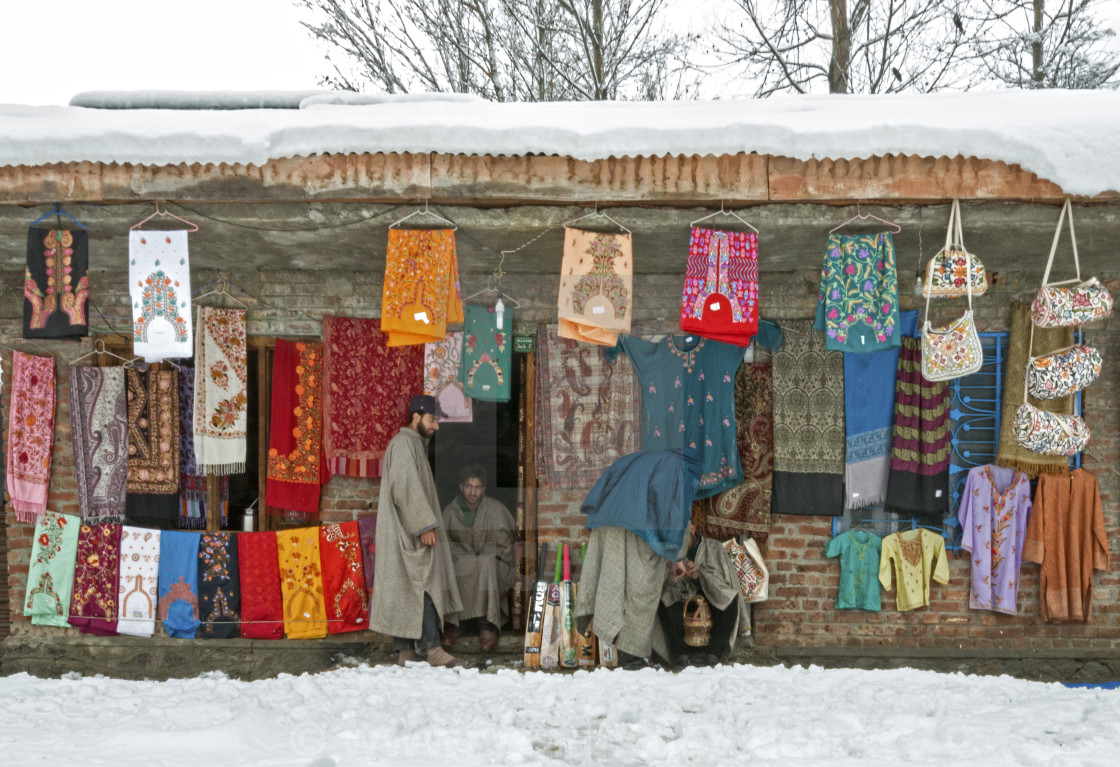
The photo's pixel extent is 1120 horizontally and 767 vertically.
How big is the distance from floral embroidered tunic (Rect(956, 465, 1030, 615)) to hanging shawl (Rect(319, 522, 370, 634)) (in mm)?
4051

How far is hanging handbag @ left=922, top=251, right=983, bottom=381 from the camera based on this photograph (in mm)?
4652

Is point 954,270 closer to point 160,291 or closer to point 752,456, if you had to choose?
point 752,456

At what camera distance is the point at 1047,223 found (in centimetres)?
469

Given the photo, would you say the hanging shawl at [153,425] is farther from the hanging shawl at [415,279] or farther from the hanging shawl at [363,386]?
the hanging shawl at [415,279]

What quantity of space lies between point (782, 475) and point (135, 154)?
14.0 feet

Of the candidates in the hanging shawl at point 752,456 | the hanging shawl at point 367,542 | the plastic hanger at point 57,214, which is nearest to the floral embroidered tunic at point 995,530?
the hanging shawl at point 752,456

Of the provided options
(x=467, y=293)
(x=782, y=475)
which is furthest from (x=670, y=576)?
(x=467, y=293)

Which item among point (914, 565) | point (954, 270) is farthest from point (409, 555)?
point (954, 270)

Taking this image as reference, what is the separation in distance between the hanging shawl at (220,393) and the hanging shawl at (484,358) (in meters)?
1.60

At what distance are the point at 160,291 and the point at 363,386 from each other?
1.52 metres

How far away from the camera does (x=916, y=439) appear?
578 centimetres

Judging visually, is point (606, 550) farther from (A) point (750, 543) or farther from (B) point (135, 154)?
(B) point (135, 154)

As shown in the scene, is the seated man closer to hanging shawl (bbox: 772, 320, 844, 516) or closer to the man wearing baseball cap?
the man wearing baseball cap

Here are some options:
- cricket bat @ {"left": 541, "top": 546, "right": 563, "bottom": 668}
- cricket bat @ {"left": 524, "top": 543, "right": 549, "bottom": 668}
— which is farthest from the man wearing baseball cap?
cricket bat @ {"left": 541, "top": 546, "right": 563, "bottom": 668}
